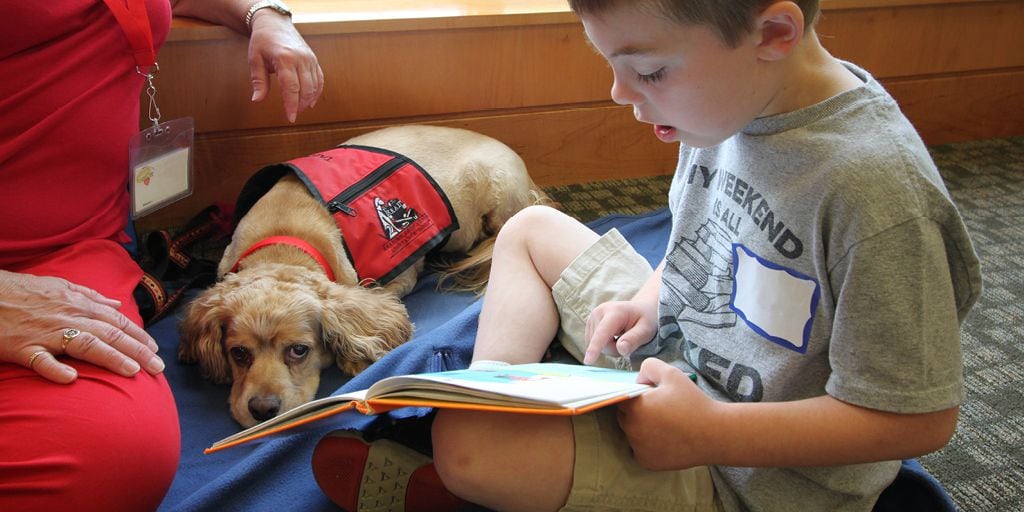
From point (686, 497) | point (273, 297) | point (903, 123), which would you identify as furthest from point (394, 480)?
point (903, 123)

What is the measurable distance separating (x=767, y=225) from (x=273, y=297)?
97 centimetres

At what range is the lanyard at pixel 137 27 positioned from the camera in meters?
1.32

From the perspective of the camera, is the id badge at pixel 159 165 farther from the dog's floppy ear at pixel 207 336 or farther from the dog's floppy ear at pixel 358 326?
the dog's floppy ear at pixel 358 326

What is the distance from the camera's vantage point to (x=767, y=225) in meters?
0.89

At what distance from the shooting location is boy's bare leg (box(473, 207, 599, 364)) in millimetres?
1280

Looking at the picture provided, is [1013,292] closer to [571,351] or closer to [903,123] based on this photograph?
[571,351]

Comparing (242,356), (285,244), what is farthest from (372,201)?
(242,356)

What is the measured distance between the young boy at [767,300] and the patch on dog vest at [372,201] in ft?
2.48

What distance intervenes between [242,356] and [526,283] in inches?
22.7

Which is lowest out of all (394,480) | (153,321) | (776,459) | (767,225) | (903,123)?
(153,321)

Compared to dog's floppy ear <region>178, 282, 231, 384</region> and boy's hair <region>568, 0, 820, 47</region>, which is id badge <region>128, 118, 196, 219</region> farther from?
boy's hair <region>568, 0, 820, 47</region>

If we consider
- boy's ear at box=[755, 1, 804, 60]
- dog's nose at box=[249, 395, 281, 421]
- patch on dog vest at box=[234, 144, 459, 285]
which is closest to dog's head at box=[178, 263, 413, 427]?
dog's nose at box=[249, 395, 281, 421]

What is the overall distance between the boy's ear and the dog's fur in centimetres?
98

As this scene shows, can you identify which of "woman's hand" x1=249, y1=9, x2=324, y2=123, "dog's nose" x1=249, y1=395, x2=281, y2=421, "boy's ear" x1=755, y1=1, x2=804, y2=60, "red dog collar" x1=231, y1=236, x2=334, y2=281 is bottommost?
"dog's nose" x1=249, y1=395, x2=281, y2=421
